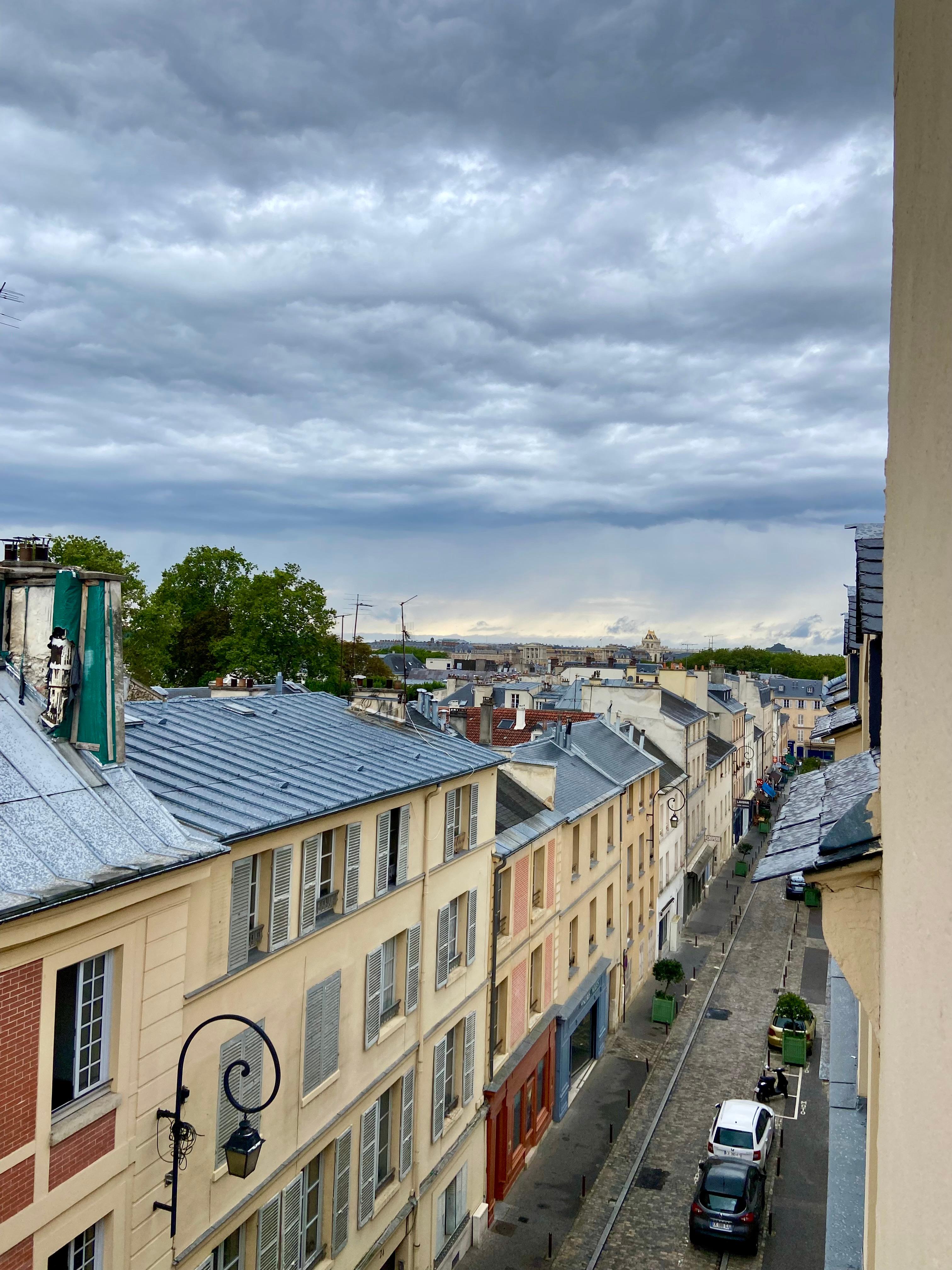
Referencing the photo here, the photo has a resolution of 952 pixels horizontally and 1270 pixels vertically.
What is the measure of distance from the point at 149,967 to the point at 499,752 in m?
13.0

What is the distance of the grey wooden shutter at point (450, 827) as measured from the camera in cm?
→ 2056

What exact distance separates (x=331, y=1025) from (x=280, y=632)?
48452 millimetres

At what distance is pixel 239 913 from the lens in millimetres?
13711

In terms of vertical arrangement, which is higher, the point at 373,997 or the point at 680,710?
the point at 680,710

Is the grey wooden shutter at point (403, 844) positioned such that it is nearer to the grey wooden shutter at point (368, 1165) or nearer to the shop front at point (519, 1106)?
the grey wooden shutter at point (368, 1165)

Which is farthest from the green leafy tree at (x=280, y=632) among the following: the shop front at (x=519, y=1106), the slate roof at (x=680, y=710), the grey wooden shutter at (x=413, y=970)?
the grey wooden shutter at (x=413, y=970)

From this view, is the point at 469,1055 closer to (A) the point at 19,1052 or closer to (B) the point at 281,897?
(B) the point at 281,897

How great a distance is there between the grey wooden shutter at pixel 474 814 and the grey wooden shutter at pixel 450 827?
91 centimetres

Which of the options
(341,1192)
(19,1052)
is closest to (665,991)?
(341,1192)

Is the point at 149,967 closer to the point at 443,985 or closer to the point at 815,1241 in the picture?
the point at 443,985

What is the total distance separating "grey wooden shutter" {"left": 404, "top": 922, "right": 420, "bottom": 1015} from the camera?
61.5 ft

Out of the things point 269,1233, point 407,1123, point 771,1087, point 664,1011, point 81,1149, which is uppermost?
point 81,1149

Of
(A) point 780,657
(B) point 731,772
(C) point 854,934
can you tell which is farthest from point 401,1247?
(A) point 780,657

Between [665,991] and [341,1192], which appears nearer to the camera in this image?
[341,1192]
